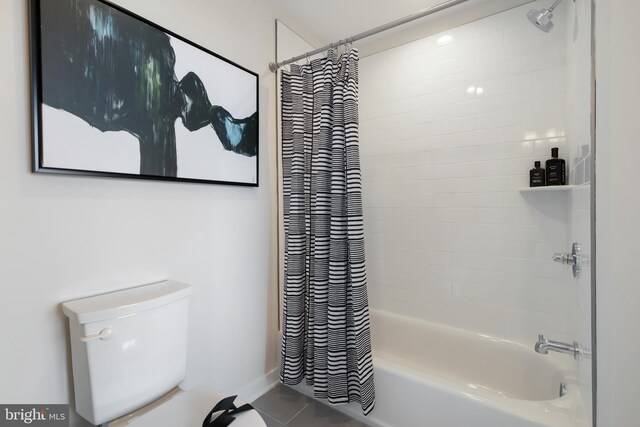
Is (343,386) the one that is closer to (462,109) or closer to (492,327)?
(492,327)

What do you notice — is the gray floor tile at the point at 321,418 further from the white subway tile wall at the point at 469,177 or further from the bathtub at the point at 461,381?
the white subway tile wall at the point at 469,177

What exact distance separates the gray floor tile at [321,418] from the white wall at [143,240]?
38 cm

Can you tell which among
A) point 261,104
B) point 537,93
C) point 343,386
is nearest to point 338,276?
point 343,386

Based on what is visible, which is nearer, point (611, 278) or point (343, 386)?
point (611, 278)

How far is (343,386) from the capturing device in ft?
5.08

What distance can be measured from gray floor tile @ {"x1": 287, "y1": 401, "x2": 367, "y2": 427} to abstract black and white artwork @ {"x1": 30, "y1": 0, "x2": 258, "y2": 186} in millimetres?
1414

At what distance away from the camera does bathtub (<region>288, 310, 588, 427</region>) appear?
3.83ft

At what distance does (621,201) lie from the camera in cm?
68

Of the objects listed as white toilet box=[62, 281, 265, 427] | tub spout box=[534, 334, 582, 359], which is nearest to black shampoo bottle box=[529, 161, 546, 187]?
tub spout box=[534, 334, 582, 359]

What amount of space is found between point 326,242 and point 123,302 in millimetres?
986

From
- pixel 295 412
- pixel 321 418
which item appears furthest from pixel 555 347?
pixel 295 412

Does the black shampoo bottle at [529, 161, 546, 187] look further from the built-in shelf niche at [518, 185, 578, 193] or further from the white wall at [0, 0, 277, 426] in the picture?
the white wall at [0, 0, 277, 426]

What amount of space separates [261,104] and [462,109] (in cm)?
135

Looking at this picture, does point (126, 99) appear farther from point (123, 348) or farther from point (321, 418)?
point (321, 418)
